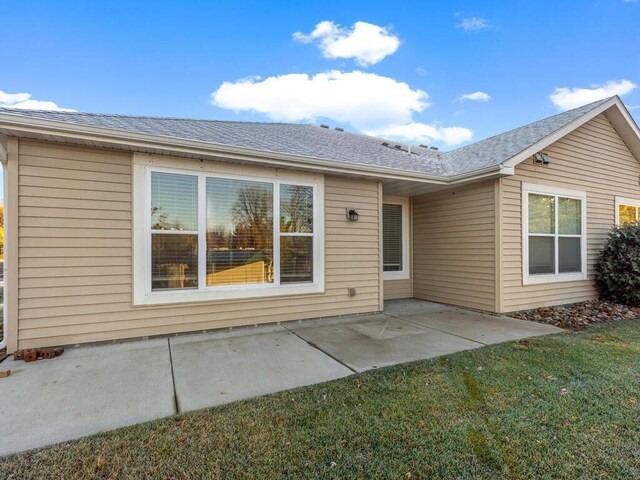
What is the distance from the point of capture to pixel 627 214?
8250 millimetres

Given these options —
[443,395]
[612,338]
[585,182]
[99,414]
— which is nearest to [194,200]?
[99,414]

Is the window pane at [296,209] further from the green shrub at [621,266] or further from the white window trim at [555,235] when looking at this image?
the green shrub at [621,266]

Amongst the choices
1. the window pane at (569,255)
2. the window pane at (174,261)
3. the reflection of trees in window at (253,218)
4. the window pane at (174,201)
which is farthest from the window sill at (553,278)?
the window pane at (174,201)

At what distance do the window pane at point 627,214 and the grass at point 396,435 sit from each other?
6.79 m

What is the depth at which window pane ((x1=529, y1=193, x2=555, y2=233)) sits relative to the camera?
262 inches

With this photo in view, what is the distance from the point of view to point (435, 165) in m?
7.75

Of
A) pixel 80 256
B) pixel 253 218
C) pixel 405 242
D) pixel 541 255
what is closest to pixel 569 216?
pixel 541 255

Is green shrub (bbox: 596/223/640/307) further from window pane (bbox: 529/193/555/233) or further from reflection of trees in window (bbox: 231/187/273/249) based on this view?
reflection of trees in window (bbox: 231/187/273/249)

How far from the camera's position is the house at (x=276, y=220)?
4.12m

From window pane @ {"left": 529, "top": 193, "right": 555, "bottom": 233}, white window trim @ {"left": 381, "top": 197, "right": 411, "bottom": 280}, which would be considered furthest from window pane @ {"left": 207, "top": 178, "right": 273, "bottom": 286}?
window pane @ {"left": 529, "top": 193, "right": 555, "bottom": 233}

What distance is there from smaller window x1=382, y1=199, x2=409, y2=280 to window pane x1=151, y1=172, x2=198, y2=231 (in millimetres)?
4735

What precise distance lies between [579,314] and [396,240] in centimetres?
394

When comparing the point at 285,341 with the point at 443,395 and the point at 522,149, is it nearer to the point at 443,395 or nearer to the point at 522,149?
the point at 443,395

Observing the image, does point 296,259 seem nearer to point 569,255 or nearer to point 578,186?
point 569,255
